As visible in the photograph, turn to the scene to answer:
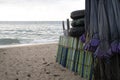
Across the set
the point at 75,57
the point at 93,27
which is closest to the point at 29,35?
the point at 75,57

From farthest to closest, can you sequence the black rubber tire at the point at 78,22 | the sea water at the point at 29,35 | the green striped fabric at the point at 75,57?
the sea water at the point at 29,35, the black rubber tire at the point at 78,22, the green striped fabric at the point at 75,57

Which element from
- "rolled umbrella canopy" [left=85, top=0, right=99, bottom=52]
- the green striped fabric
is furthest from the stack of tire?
"rolled umbrella canopy" [left=85, top=0, right=99, bottom=52]

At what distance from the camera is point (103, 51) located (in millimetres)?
4184

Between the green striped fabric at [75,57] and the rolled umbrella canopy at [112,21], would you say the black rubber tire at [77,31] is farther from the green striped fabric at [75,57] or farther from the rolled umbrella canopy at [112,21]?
the rolled umbrella canopy at [112,21]

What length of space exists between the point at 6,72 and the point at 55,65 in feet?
5.46

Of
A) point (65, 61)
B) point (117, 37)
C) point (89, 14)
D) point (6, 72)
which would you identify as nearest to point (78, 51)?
point (65, 61)

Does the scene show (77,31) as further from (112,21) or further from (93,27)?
(112,21)

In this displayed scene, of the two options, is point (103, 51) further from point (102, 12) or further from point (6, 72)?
point (6, 72)

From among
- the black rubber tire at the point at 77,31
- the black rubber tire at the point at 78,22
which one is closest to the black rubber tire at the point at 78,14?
the black rubber tire at the point at 78,22

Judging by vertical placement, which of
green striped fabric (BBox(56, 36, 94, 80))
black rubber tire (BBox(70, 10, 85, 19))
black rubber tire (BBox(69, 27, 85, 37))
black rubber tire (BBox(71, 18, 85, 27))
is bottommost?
green striped fabric (BBox(56, 36, 94, 80))

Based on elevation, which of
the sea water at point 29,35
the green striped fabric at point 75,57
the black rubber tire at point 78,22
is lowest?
the sea water at point 29,35

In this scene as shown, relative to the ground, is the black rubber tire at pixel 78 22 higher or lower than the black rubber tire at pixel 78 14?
lower

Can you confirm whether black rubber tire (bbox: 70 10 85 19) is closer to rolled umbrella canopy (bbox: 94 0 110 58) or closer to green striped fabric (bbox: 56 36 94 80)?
green striped fabric (bbox: 56 36 94 80)

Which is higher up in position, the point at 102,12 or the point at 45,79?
the point at 102,12
